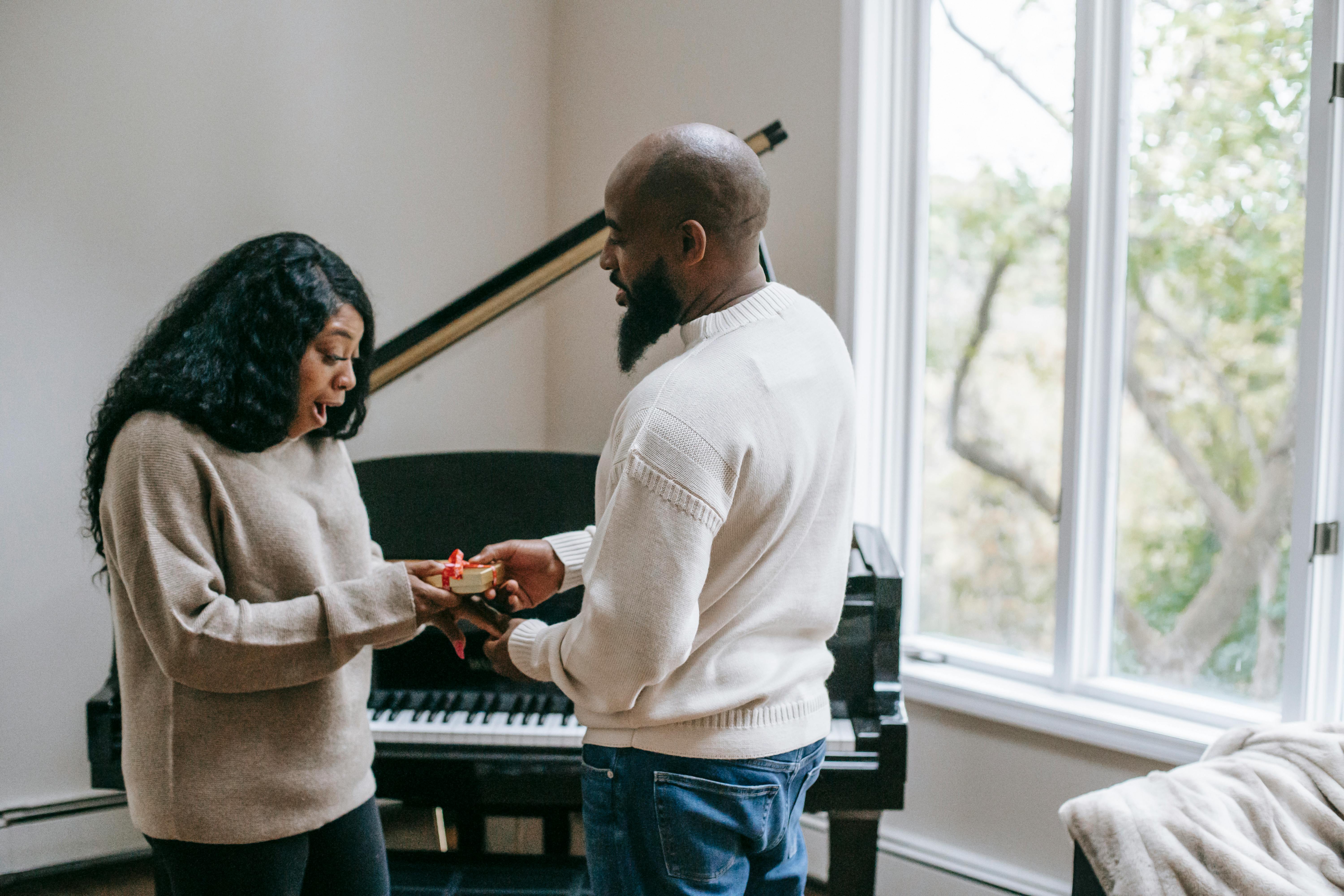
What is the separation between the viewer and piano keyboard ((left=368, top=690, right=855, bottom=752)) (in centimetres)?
192

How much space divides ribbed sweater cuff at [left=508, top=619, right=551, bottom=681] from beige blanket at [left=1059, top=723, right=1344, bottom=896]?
1.06 m

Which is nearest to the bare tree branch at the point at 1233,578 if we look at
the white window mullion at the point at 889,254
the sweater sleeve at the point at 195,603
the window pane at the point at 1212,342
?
the window pane at the point at 1212,342

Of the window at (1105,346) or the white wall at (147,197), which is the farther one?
the white wall at (147,197)

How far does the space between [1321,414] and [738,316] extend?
155cm

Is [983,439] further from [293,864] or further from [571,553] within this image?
[293,864]

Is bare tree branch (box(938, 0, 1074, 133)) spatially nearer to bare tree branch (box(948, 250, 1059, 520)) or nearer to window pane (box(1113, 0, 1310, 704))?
window pane (box(1113, 0, 1310, 704))

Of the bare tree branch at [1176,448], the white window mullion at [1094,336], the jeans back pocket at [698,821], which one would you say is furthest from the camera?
the white window mullion at [1094,336]

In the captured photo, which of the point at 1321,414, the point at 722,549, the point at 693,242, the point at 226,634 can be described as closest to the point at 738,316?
the point at 693,242

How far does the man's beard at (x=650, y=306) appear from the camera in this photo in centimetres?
118

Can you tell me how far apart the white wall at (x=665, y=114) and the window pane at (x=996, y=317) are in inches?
12.1

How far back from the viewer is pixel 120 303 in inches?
110

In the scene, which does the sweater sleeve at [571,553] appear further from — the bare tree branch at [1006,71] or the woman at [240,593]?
the bare tree branch at [1006,71]

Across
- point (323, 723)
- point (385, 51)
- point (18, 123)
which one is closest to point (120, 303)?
point (18, 123)

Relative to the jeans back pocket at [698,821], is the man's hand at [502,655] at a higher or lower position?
higher
